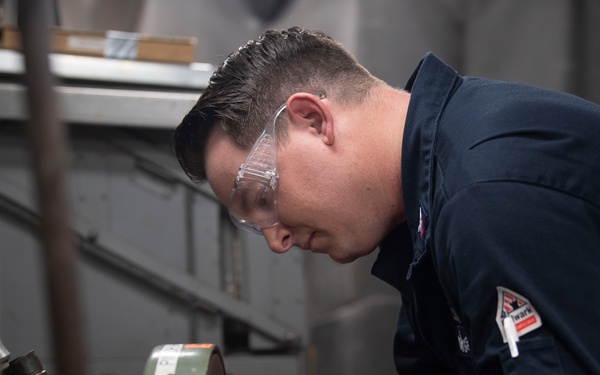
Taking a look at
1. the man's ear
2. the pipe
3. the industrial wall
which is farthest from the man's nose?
the industrial wall

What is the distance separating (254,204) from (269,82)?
231 millimetres

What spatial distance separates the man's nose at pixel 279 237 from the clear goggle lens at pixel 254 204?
0.01 meters

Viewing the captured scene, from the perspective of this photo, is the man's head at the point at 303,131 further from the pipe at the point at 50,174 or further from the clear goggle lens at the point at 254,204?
the pipe at the point at 50,174

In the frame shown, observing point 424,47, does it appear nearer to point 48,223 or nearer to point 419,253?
point 419,253

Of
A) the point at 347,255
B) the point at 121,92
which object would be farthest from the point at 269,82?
the point at 121,92

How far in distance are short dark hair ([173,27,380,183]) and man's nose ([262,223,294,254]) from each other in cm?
18

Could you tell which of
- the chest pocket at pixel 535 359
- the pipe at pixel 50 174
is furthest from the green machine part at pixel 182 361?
the pipe at pixel 50 174

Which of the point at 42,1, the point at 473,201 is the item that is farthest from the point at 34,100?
the point at 473,201

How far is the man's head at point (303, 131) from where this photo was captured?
48.8 inches

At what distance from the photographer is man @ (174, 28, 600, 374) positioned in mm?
916

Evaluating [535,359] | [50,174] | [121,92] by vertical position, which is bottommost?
[535,359]

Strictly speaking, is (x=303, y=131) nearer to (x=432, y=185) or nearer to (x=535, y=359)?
(x=432, y=185)

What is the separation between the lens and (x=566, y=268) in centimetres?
91

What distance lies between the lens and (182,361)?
1147 millimetres
